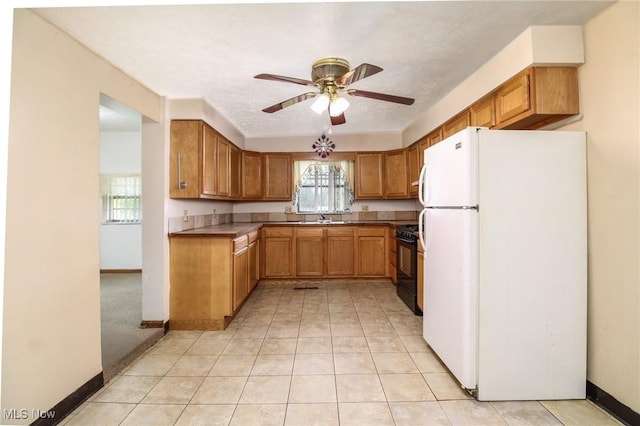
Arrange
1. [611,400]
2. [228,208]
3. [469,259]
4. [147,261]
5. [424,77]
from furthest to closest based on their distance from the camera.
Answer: [228,208] < [147,261] < [424,77] < [469,259] < [611,400]

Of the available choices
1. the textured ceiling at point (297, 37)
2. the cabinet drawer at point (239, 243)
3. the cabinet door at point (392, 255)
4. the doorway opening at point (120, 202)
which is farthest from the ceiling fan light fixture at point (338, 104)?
the doorway opening at point (120, 202)

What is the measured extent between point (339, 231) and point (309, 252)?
56cm

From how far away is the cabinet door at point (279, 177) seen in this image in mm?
5047

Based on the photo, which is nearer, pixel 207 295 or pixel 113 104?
pixel 113 104

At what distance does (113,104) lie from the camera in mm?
2494

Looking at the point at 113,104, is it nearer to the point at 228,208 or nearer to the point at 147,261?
the point at 147,261

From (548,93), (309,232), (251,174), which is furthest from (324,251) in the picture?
(548,93)

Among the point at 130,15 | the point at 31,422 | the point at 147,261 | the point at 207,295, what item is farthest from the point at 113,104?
the point at 31,422

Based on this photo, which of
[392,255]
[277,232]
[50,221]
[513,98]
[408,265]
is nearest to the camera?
[50,221]

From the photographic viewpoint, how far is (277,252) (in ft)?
15.3

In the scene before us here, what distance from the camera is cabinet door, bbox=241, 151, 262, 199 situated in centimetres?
489

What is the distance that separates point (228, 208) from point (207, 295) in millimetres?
2218

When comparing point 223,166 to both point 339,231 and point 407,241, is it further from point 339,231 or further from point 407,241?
point 407,241

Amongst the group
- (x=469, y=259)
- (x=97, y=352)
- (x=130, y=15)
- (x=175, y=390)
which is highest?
(x=130, y=15)
